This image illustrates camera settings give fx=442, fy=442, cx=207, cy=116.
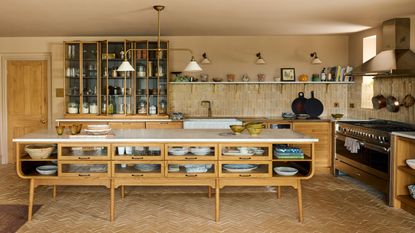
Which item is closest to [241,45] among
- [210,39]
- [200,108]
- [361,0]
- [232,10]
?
[210,39]

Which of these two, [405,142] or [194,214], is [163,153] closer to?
[194,214]

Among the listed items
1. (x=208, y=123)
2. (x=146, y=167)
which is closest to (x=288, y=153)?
(x=146, y=167)

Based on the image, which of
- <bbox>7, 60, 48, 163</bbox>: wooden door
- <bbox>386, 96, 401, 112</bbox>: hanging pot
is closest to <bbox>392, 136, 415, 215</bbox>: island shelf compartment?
<bbox>386, 96, 401, 112</bbox>: hanging pot

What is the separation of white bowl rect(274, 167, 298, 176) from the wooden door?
17.3 ft

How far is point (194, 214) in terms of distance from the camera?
493 cm

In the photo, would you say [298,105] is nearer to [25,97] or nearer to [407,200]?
[407,200]

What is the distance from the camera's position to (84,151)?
4637mm

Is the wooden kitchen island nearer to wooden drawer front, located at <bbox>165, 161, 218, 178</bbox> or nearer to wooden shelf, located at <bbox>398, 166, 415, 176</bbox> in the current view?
wooden drawer front, located at <bbox>165, 161, 218, 178</bbox>

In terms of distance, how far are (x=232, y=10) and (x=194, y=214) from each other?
2576mm

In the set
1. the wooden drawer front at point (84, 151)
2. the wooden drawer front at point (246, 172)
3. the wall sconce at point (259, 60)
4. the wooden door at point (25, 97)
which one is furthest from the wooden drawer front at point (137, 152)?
the wooden door at point (25, 97)

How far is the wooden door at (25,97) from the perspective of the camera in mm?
8297

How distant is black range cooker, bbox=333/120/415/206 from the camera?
545 centimetres

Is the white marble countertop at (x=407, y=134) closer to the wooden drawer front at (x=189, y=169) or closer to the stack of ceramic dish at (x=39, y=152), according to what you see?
the wooden drawer front at (x=189, y=169)

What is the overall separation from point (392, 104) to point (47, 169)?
15.6ft
